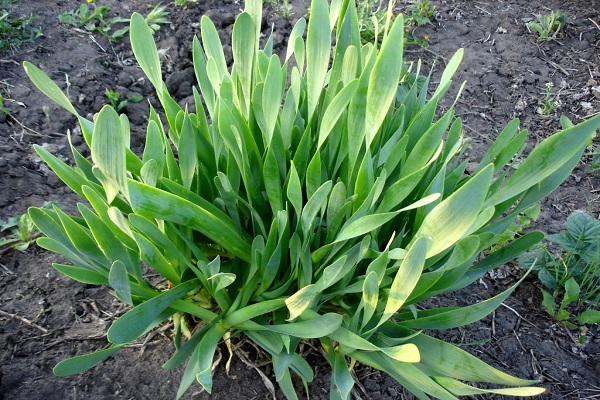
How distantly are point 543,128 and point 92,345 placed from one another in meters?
2.07

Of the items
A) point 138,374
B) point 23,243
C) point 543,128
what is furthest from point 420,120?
point 543,128

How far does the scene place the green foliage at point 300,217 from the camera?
1.01 m

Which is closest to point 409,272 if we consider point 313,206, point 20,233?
point 313,206

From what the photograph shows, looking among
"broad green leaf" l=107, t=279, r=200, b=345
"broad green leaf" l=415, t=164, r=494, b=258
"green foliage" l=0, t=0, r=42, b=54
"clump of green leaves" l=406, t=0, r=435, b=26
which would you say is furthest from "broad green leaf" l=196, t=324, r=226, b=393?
"clump of green leaves" l=406, t=0, r=435, b=26

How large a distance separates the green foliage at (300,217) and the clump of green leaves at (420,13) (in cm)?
163

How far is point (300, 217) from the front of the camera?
117 centimetres

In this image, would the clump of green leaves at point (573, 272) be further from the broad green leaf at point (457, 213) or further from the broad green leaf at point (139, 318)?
the broad green leaf at point (139, 318)

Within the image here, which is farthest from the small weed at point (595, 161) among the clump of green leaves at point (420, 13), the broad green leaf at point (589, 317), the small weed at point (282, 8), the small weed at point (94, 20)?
the small weed at point (94, 20)

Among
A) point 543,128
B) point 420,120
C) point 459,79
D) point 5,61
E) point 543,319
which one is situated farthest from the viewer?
point 459,79

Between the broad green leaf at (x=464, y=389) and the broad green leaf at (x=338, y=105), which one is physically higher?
the broad green leaf at (x=338, y=105)

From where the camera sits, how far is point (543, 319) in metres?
1.75

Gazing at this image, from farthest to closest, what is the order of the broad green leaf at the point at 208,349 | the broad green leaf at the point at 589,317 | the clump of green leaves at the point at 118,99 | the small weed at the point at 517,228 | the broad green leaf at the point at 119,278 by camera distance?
the clump of green leaves at the point at 118,99, the small weed at the point at 517,228, the broad green leaf at the point at 589,317, the broad green leaf at the point at 208,349, the broad green leaf at the point at 119,278

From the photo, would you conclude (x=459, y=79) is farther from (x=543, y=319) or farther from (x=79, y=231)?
(x=79, y=231)

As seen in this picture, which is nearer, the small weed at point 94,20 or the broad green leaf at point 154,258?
the broad green leaf at point 154,258
